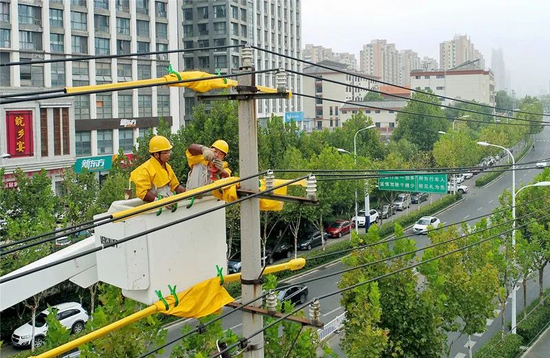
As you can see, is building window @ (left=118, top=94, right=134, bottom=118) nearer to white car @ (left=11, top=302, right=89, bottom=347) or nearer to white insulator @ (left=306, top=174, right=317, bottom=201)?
white car @ (left=11, top=302, right=89, bottom=347)

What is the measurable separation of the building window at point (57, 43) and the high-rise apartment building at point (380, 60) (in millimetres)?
94139

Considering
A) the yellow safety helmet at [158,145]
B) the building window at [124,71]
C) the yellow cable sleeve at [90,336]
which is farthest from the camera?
the building window at [124,71]

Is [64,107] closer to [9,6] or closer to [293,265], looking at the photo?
[9,6]

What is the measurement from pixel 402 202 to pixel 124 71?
57.9 feet

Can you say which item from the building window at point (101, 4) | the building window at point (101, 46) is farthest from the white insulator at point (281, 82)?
the building window at point (101, 4)

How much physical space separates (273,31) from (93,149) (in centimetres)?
2466

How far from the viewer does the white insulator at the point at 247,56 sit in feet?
17.1

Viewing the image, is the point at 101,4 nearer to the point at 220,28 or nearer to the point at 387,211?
the point at 220,28

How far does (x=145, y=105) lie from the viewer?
33.0 metres

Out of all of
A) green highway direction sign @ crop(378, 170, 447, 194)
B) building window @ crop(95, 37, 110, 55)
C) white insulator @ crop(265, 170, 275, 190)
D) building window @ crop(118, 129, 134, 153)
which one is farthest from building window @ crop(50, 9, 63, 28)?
white insulator @ crop(265, 170, 275, 190)

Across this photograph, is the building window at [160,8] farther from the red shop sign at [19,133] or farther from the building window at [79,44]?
the red shop sign at [19,133]

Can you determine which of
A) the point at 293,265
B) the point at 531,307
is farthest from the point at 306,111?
the point at 293,265

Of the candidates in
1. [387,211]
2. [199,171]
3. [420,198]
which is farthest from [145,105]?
[199,171]

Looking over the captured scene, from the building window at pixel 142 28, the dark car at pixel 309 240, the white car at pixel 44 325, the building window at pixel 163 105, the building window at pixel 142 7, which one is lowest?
the white car at pixel 44 325
